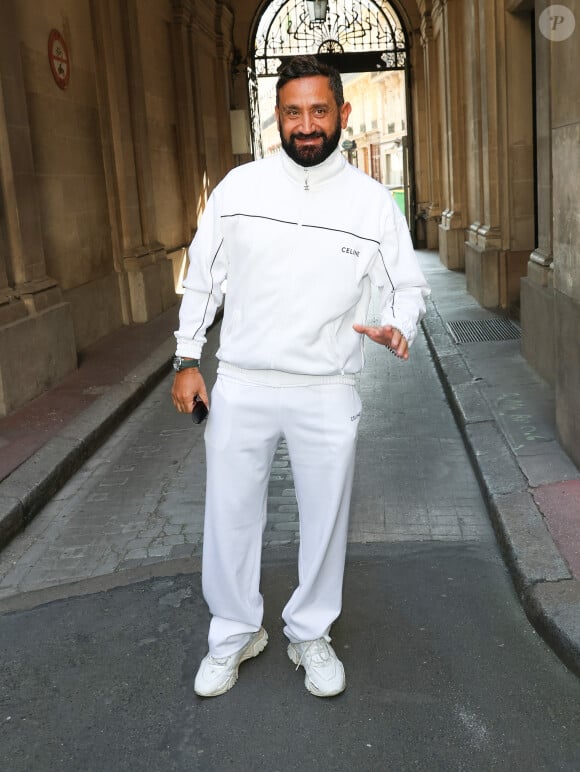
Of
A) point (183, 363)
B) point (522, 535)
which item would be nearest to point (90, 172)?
point (522, 535)

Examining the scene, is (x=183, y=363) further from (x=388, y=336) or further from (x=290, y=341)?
(x=388, y=336)

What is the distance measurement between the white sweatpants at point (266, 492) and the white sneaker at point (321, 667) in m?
0.04

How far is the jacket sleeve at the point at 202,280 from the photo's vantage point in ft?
10.5

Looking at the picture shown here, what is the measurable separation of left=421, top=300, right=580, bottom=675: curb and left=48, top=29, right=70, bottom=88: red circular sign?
595 cm

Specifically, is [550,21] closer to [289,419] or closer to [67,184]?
[289,419]

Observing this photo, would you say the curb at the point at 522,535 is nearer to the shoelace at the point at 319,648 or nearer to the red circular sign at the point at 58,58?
the shoelace at the point at 319,648

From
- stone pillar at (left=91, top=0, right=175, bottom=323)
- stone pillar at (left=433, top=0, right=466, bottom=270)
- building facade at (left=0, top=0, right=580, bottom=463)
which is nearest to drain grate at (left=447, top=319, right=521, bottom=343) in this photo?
building facade at (left=0, top=0, right=580, bottom=463)

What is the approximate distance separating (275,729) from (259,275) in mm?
1471

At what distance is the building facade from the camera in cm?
723

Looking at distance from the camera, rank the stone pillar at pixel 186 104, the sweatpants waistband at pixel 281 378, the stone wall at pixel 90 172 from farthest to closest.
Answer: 1. the stone pillar at pixel 186 104
2. the stone wall at pixel 90 172
3. the sweatpants waistband at pixel 281 378

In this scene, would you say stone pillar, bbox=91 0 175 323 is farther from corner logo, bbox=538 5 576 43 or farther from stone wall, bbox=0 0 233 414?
corner logo, bbox=538 5 576 43

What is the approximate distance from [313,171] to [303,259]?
0.94 ft

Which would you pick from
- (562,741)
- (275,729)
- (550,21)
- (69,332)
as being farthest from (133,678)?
(69,332)

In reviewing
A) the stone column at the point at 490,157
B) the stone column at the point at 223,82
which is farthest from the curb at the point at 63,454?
the stone column at the point at 223,82
